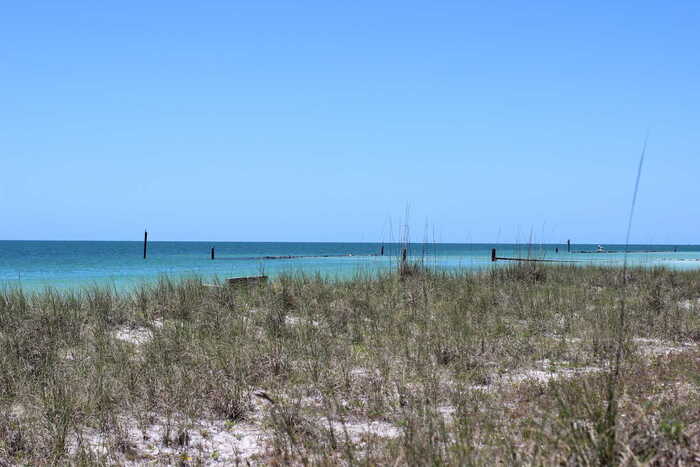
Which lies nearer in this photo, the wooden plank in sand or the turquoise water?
the wooden plank in sand

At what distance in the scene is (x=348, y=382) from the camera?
533cm

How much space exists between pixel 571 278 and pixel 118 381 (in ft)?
45.3

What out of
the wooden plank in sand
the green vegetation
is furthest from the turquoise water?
the green vegetation

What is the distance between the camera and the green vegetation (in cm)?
329

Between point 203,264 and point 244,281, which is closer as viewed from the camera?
point 244,281

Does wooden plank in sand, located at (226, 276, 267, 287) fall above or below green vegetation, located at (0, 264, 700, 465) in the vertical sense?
above

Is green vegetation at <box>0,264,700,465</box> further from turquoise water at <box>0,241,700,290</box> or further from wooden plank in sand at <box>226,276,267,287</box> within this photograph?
turquoise water at <box>0,241,700,290</box>

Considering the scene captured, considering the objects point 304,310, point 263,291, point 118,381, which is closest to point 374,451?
point 118,381

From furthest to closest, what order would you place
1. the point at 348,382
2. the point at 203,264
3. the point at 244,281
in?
the point at 203,264
the point at 244,281
the point at 348,382

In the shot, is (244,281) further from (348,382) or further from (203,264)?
(203,264)

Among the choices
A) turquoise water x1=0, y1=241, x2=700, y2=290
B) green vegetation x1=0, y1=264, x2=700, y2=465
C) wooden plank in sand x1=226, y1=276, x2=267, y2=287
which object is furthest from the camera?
turquoise water x1=0, y1=241, x2=700, y2=290

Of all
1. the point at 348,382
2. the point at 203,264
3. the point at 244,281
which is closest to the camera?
the point at 348,382

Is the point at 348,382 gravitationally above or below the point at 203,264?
above

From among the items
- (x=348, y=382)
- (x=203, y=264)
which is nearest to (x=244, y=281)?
(x=348, y=382)
